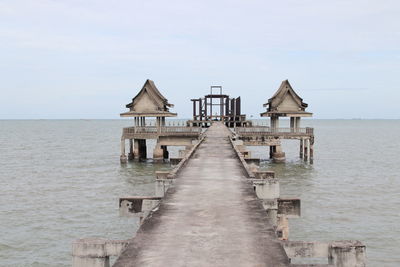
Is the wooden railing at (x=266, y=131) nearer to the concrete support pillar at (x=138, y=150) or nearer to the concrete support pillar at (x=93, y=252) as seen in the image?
the concrete support pillar at (x=138, y=150)

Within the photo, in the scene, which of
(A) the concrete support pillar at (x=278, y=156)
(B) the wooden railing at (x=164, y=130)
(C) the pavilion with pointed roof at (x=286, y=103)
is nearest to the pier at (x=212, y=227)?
(B) the wooden railing at (x=164, y=130)

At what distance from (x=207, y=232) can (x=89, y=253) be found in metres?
1.91

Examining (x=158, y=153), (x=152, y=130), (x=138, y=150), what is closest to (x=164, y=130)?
(x=152, y=130)

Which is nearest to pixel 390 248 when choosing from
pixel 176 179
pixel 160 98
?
pixel 176 179

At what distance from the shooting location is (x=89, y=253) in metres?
6.35

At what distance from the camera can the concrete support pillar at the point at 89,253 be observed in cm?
635

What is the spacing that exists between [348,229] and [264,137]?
2050 cm

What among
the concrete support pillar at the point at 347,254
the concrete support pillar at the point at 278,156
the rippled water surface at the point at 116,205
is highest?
the concrete support pillar at the point at 347,254

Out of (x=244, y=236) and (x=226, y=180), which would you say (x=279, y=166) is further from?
(x=244, y=236)

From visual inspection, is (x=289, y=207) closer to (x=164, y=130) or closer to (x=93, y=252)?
(x=93, y=252)

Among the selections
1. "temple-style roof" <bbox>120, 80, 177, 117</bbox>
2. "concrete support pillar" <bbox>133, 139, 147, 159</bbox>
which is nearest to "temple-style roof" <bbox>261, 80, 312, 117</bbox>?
"temple-style roof" <bbox>120, 80, 177, 117</bbox>

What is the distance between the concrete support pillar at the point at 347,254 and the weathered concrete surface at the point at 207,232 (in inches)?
31.6

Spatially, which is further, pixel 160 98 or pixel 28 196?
pixel 160 98

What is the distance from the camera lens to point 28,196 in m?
24.1
